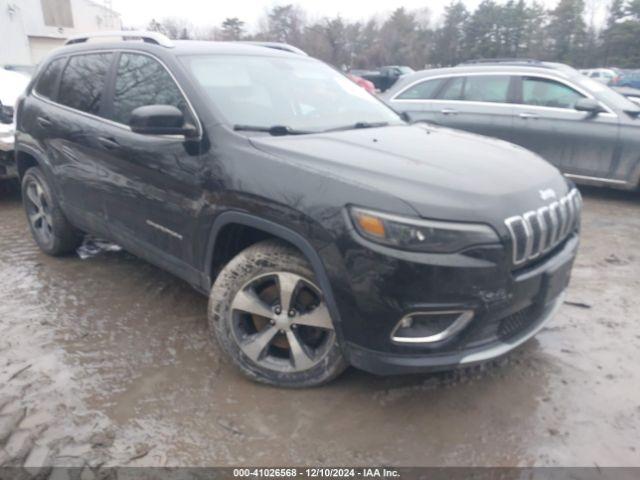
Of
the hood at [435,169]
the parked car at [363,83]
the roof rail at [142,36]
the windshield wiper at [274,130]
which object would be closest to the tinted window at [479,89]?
the parked car at [363,83]

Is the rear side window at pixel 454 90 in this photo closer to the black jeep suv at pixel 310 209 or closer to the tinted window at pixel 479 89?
the tinted window at pixel 479 89

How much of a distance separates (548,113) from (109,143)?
5.10 metres

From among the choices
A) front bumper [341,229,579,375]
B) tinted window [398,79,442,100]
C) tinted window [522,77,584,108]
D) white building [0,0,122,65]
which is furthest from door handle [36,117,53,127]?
white building [0,0,122,65]

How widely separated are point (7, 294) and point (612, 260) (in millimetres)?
4825

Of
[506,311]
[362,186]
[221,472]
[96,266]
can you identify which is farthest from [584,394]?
[96,266]

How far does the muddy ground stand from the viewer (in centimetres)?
232

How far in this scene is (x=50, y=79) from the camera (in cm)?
425

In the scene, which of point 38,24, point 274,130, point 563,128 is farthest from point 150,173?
point 38,24

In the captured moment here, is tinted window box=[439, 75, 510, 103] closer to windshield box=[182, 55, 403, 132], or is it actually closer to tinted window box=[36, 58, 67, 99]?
windshield box=[182, 55, 403, 132]

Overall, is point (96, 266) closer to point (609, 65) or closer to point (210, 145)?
point (210, 145)

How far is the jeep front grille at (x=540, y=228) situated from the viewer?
225cm

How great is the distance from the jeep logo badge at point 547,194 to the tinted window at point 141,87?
6.21ft

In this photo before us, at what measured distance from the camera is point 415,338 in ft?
7.47

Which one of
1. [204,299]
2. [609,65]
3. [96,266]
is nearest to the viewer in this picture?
[204,299]
